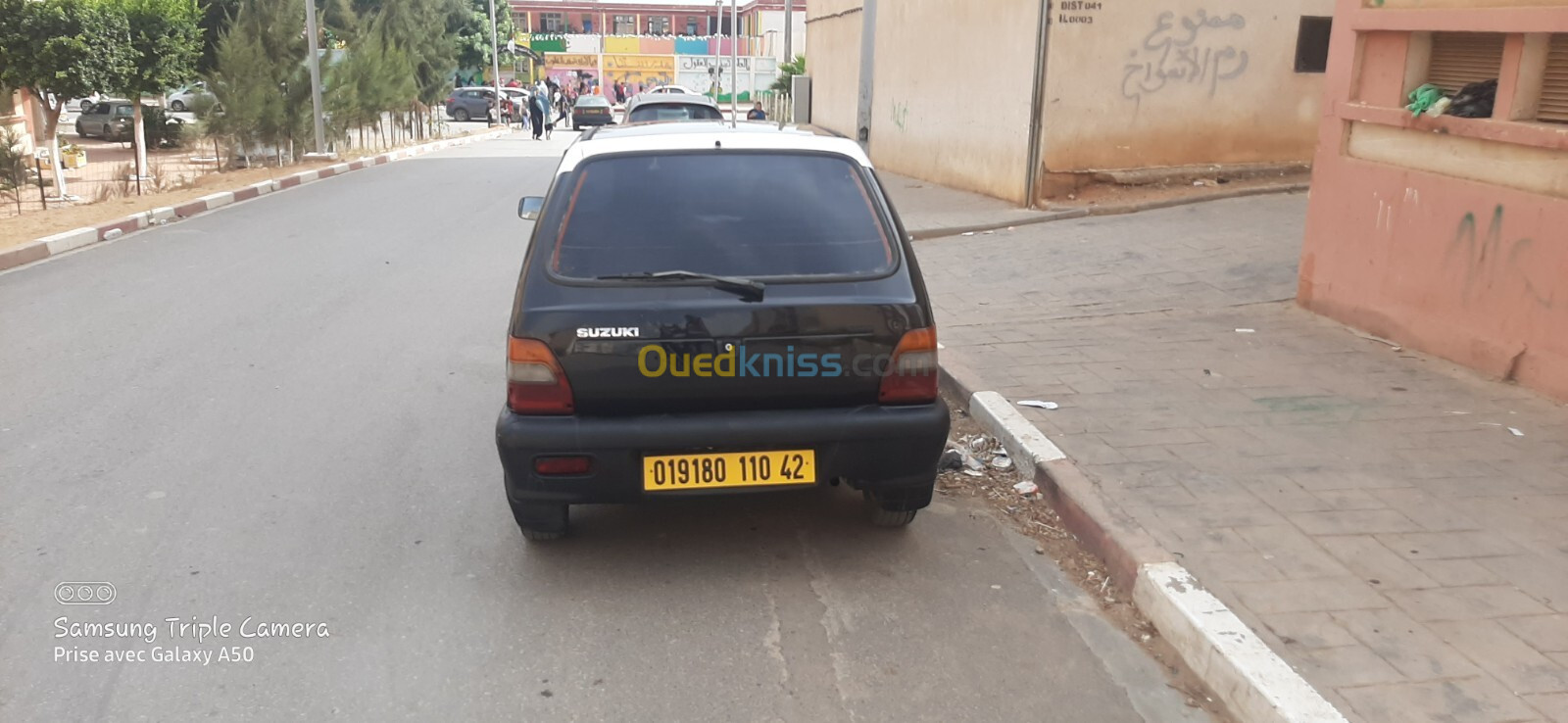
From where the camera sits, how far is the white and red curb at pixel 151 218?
11070 millimetres

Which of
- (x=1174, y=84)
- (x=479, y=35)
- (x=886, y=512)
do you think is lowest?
(x=886, y=512)

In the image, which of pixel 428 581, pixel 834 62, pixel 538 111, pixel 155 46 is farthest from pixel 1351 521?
pixel 538 111

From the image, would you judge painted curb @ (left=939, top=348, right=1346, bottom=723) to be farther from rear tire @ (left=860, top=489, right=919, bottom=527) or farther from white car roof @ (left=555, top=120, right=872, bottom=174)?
white car roof @ (left=555, top=120, right=872, bottom=174)

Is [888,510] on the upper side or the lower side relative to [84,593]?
upper

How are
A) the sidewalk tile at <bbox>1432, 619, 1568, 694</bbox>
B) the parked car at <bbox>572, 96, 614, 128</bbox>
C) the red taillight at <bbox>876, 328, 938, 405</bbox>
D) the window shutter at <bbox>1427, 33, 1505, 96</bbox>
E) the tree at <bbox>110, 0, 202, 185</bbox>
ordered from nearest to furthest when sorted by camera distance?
the sidewalk tile at <bbox>1432, 619, 1568, 694</bbox>
the red taillight at <bbox>876, 328, 938, 405</bbox>
the window shutter at <bbox>1427, 33, 1505, 96</bbox>
the tree at <bbox>110, 0, 202, 185</bbox>
the parked car at <bbox>572, 96, 614, 128</bbox>

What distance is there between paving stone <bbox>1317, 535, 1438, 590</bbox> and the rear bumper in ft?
4.84

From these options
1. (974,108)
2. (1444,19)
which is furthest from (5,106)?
→ (1444,19)

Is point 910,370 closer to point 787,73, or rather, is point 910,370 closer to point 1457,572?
point 1457,572

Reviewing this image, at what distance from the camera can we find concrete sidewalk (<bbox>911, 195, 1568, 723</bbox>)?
344cm

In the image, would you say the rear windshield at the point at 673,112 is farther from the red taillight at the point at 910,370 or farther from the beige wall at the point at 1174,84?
the red taillight at the point at 910,370

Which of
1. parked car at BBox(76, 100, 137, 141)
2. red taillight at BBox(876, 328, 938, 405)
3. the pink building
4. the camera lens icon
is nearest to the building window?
the pink building

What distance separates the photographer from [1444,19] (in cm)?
628

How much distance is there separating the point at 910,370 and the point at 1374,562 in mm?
1738

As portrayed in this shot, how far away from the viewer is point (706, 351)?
3.87 m
